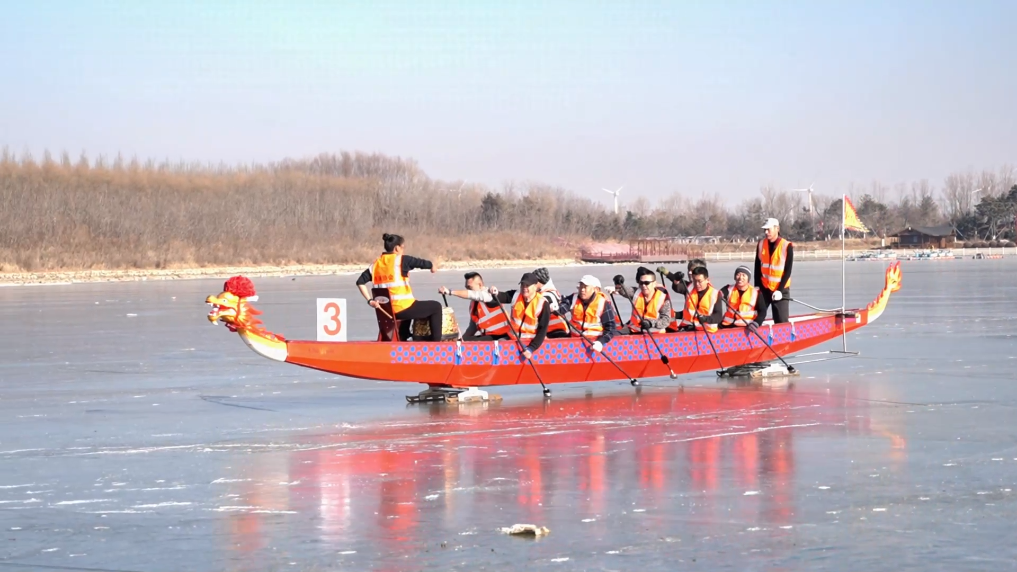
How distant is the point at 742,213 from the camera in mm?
125312

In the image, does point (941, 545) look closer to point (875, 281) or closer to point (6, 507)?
point (6, 507)

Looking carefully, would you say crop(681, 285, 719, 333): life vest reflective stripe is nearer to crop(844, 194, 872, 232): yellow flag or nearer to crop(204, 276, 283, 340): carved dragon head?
crop(844, 194, 872, 232): yellow flag

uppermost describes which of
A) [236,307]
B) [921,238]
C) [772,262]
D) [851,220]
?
[921,238]

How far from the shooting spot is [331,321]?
36.8ft

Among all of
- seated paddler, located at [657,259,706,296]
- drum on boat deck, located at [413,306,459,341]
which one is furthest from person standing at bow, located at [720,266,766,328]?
drum on boat deck, located at [413,306,459,341]

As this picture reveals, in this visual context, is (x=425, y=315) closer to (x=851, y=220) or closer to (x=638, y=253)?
(x=851, y=220)

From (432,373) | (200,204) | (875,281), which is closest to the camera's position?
(432,373)

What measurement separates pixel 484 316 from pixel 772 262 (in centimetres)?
384

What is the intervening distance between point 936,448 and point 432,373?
4742mm

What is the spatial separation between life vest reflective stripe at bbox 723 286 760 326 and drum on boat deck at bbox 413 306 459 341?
133 inches

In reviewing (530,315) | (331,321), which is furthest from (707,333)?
(331,321)

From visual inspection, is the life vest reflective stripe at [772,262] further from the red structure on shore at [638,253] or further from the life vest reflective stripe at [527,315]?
the red structure on shore at [638,253]

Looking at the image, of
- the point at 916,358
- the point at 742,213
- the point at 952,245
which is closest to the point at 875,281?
the point at 916,358

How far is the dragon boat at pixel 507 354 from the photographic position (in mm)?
10812
